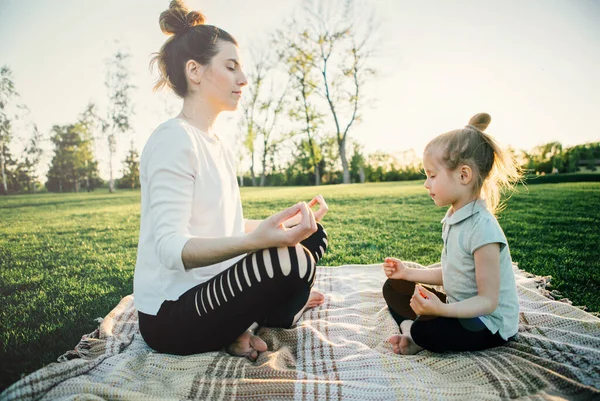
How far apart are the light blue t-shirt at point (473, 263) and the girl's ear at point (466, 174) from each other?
0.12 meters

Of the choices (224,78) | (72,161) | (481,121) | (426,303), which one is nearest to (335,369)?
(426,303)

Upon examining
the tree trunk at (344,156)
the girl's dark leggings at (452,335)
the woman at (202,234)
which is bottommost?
the girl's dark leggings at (452,335)

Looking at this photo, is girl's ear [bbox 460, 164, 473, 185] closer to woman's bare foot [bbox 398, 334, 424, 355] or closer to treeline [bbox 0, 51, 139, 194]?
woman's bare foot [bbox 398, 334, 424, 355]

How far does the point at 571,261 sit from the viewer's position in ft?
10.2

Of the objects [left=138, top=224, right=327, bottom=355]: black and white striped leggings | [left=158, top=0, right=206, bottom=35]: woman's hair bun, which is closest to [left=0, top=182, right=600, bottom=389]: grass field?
[left=138, top=224, right=327, bottom=355]: black and white striped leggings

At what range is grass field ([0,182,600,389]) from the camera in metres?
2.04

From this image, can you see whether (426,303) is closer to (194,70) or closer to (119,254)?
(194,70)

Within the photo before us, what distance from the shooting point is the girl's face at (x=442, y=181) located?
173 centimetres

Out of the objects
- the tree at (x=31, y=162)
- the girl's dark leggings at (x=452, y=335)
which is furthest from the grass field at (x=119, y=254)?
the tree at (x=31, y=162)

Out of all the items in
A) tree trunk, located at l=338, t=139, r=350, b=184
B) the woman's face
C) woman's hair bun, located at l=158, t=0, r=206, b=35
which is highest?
tree trunk, located at l=338, t=139, r=350, b=184

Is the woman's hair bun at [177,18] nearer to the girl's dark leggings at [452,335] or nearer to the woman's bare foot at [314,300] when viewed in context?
the woman's bare foot at [314,300]

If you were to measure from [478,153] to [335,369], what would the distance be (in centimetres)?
128

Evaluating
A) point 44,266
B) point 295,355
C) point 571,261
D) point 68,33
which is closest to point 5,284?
point 44,266

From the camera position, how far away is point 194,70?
70.1 inches
